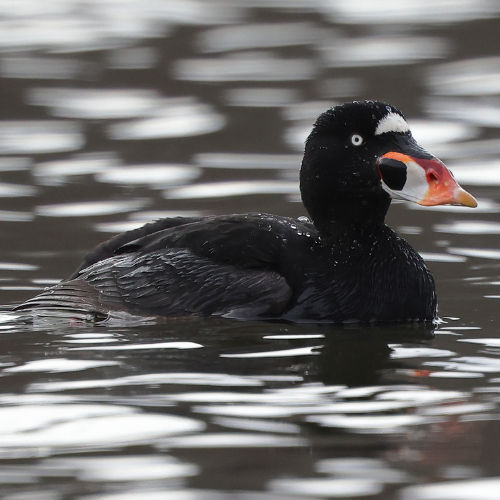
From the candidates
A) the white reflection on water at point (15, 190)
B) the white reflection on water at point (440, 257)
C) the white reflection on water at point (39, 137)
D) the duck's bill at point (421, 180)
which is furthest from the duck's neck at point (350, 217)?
the white reflection on water at point (39, 137)

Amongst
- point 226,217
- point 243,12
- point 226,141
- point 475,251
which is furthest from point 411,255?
point 243,12

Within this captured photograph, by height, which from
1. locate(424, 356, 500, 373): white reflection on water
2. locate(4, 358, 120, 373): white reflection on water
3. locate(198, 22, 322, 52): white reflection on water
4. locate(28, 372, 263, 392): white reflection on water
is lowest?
locate(424, 356, 500, 373): white reflection on water

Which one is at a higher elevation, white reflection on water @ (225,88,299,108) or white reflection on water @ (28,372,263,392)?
white reflection on water @ (225,88,299,108)

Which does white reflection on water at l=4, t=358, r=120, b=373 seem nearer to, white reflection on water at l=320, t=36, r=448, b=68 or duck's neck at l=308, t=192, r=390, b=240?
duck's neck at l=308, t=192, r=390, b=240

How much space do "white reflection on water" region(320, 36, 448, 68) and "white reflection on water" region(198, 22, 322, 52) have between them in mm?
393

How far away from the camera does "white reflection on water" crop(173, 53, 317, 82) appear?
1479 centimetres

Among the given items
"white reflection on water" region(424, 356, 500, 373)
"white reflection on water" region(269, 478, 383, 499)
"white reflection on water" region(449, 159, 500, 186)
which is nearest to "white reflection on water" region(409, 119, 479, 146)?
"white reflection on water" region(449, 159, 500, 186)

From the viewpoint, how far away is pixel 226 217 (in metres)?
8.46

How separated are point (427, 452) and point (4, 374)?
7.38 feet

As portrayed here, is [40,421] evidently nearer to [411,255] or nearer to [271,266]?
[271,266]

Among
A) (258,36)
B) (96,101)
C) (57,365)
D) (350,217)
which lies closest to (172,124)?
(96,101)

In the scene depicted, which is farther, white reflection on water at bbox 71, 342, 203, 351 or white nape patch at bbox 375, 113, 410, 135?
white nape patch at bbox 375, 113, 410, 135

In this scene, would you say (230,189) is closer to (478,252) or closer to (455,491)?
(478,252)

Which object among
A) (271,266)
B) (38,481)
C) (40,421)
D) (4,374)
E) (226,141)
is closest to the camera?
(38,481)
